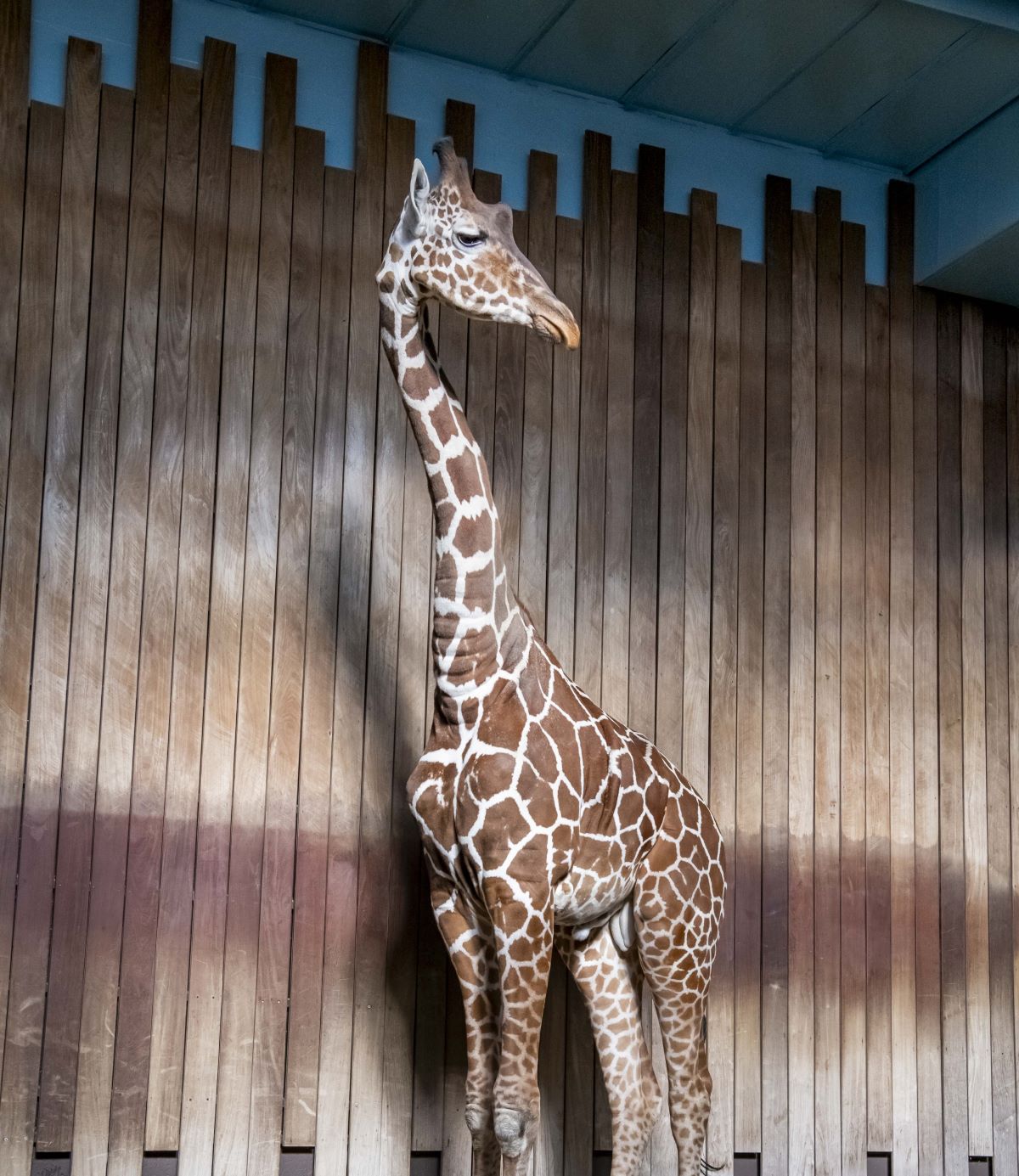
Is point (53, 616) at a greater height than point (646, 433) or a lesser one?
lesser

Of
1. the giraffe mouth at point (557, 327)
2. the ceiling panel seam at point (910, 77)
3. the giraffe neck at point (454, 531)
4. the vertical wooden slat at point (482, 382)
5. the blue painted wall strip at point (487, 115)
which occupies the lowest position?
the giraffe neck at point (454, 531)

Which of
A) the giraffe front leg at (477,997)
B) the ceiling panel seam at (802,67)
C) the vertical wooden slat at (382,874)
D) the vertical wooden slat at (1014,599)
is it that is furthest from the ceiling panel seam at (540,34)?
the giraffe front leg at (477,997)

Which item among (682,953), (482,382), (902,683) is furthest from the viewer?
(902,683)

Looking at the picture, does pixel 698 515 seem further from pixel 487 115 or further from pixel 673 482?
pixel 487 115

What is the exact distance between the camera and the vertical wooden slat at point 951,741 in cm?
507

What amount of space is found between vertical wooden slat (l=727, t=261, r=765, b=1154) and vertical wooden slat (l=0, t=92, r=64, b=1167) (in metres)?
2.32

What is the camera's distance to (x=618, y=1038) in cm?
393

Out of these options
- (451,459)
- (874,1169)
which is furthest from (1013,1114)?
(451,459)

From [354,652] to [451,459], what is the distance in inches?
43.5

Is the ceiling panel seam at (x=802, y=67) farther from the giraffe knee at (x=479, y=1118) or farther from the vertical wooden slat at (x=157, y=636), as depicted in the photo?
the giraffe knee at (x=479, y=1118)

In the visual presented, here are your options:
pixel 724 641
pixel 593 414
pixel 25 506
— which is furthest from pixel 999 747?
pixel 25 506

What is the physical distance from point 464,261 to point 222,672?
1575 millimetres

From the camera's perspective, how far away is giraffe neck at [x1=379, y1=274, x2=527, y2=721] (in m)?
3.62

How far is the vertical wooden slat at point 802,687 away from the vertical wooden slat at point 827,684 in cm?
2
